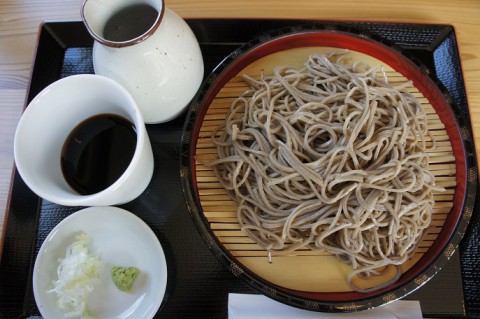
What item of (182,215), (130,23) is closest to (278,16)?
(130,23)

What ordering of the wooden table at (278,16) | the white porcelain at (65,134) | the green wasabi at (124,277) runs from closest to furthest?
the white porcelain at (65,134) < the green wasabi at (124,277) < the wooden table at (278,16)

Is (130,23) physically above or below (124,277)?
above

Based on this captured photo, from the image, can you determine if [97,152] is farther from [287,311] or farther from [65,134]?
[287,311]

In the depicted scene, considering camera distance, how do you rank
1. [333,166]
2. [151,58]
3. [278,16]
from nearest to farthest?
[151,58] < [333,166] < [278,16]

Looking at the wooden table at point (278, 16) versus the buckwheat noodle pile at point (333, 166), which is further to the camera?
the wooden table at point (278, 16)

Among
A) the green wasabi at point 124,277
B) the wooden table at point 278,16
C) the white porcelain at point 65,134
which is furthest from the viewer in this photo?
the wooden table at point 278,16

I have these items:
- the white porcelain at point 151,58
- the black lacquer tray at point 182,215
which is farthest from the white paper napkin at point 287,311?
the white porcelain at point 151,58

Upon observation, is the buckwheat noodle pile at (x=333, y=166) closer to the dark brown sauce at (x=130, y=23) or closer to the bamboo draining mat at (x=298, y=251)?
the bamboo draining mat at (x=298, y=251)
